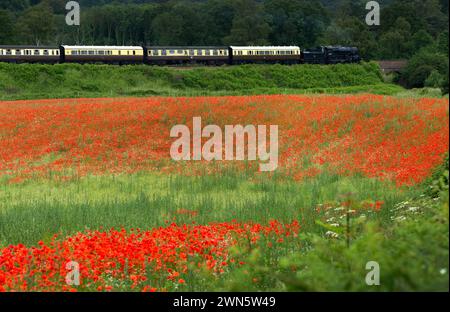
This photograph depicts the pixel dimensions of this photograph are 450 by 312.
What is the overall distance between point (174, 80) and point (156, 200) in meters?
44.7

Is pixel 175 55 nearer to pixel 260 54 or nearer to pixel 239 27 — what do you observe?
pixel 260 54

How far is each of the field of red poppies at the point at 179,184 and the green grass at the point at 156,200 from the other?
0.22ft

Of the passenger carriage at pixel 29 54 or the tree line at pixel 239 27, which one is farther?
the tree line at pixel 239 27

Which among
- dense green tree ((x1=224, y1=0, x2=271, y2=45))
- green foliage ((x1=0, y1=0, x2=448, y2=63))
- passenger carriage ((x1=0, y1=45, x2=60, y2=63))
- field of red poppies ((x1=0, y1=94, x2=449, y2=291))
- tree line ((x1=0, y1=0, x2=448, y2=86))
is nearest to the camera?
field of red poppies ((x1=0, y1=94, x2=449, y2=291))

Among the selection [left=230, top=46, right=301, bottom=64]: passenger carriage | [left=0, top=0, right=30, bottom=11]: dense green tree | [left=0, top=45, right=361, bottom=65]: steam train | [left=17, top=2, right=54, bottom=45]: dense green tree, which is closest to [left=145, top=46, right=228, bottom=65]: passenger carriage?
[left=0, top=45, right=361, bottom=65]: steam train

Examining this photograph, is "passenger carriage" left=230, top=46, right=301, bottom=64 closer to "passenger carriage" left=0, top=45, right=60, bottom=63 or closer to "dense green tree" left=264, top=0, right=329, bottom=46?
"passenger carriage" left=0, top=45, right=60, bottom=63

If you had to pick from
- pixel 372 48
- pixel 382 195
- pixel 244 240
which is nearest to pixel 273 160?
pixel 382 195

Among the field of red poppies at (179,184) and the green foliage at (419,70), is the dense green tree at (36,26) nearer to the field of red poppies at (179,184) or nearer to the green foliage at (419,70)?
the green foliage at (419,70)

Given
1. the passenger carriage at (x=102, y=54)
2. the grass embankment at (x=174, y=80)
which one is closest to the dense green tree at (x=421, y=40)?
the grass embankment at (x=174, y=80)

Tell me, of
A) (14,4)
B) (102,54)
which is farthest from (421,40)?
(14,4)

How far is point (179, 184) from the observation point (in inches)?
824

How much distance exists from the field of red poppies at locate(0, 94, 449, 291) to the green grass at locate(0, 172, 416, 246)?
7 centimetres

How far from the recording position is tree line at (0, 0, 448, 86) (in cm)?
9044

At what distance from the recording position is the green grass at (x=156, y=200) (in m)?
14.1
